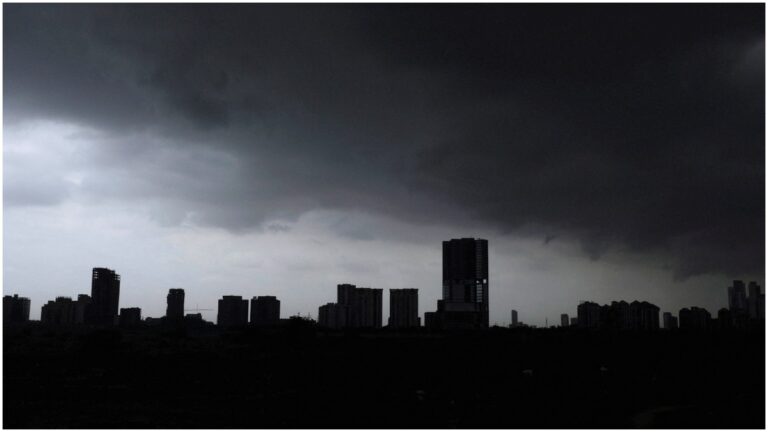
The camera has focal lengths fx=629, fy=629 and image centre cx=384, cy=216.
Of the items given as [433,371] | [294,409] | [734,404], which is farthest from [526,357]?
[294,409]

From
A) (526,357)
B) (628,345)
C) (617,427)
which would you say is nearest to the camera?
(617,427)

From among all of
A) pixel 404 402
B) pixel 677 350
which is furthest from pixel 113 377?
pixel 677 350

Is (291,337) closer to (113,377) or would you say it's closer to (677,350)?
(113,377)

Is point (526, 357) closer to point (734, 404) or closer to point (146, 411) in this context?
point (734, 404)

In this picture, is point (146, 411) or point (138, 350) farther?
point (138, 350)

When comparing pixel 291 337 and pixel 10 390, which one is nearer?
pixel 10 390

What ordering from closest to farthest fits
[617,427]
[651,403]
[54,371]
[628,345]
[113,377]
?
[617,427] → [651,403] → [113,377] → [54,371] → [628,345]
